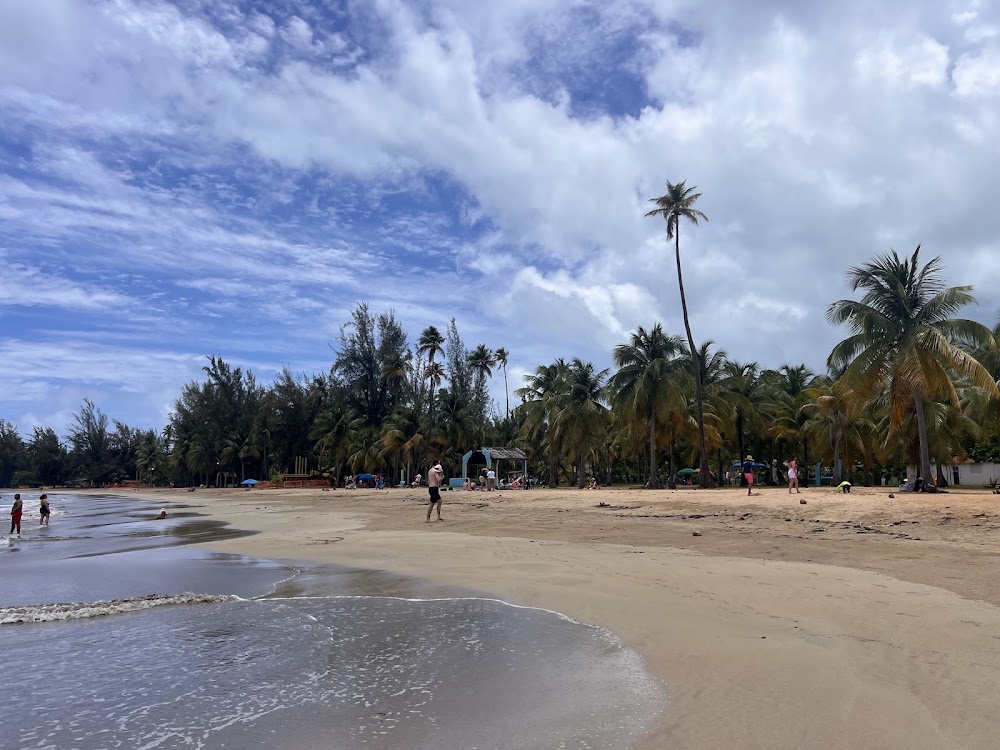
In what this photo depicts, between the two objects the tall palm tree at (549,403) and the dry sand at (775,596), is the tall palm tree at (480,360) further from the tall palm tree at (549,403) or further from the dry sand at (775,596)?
the dry sand at (775,596)

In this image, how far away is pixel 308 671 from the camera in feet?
19.0

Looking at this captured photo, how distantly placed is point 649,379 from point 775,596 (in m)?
28.0

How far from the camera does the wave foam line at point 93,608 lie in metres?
8.26

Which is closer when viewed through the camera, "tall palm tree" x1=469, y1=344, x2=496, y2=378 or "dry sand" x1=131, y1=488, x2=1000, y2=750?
"dry sand" x1=131, y1=488, x2=1000, y2=750

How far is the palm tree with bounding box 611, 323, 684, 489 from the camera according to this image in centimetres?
3478

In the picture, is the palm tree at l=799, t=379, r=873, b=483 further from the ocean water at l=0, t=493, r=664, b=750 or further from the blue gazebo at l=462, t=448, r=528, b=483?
the ocean water at l=0, t=493, r=664, b=750

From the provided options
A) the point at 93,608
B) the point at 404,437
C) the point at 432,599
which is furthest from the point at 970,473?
the point at 93,608

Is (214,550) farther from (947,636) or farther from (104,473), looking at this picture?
(104,473)

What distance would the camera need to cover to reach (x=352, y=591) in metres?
9.64

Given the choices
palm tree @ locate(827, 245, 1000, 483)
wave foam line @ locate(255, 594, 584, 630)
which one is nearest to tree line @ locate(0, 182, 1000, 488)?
palm tree @ locate(827, 245, 1000, 483)

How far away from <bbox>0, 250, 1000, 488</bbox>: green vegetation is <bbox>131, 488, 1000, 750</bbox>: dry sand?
21.3ft

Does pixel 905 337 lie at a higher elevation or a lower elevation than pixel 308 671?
higher

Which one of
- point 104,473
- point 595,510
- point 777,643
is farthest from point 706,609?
point 104,473

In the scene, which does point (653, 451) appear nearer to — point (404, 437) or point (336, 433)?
point (404, 437)
